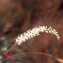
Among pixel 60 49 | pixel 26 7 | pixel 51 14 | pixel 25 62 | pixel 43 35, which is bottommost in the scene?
pixel 25 62

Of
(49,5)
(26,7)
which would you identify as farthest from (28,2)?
(49,5)

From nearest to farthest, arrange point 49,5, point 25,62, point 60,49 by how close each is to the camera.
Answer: point 25,62
point 60,49
point 49,5

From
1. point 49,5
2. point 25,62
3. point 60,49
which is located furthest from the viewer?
point 49,5

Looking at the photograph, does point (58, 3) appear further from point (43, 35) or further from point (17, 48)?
→ point (17, 48)

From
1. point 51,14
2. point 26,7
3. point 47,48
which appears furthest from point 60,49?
point 26,7

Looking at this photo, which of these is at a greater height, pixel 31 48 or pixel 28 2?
pixel 28 2

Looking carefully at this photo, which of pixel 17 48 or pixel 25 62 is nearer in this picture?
pixel 25 62
